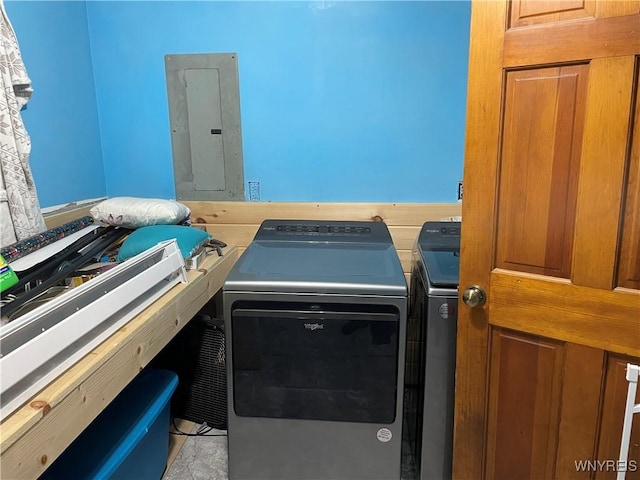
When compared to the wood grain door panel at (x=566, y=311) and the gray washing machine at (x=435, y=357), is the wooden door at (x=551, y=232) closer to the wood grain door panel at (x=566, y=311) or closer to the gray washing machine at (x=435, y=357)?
the wood grain door panel at (x=566, y=311)

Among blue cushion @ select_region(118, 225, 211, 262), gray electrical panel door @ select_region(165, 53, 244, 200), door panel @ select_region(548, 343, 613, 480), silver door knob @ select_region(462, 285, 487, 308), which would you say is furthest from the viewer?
gray electrical panel door @ select_region(165, 53, 244, 200)

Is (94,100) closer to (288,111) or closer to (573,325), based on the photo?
(288,111)

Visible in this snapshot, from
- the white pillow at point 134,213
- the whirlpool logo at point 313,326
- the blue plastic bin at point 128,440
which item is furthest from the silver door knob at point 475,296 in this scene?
the white pillow at point 134,213

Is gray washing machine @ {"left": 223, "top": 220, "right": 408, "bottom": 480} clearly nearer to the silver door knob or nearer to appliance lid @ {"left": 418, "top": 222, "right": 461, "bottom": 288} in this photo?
appliance lid @ {"left": 418, "top": 222, "right": 461, "bottom": 288}

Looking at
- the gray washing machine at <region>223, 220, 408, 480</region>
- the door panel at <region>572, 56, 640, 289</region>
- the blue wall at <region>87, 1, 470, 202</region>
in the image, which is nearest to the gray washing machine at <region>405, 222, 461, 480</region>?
the gray washing machine at <region>223, 220, 408, 480</region>

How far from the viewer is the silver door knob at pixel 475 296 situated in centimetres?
130

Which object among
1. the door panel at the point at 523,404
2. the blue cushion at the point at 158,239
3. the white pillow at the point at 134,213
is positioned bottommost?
the door panel at the point at 523,404

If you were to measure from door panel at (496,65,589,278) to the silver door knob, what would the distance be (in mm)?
117

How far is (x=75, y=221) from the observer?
1.93 m

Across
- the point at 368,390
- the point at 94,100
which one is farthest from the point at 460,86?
the point at 94,100

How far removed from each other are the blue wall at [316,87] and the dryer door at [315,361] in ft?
2.86

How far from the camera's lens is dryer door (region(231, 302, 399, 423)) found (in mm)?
1542

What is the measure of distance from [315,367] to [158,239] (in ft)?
2.43

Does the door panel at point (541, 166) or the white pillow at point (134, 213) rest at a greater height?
the door panel at point (541, 166)
